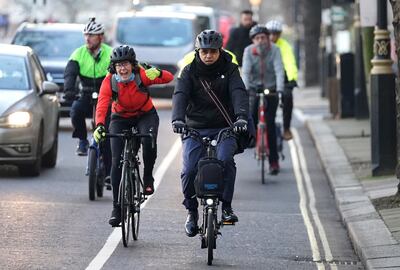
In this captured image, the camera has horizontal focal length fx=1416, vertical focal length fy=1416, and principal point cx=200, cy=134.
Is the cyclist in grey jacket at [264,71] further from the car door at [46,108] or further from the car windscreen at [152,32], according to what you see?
the car windscreen at [152,32]

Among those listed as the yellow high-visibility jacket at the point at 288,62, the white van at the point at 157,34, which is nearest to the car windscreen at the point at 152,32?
the white van at the point at 157,34

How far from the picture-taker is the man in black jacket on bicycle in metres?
11.2

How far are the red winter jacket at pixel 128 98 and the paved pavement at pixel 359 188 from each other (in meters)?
2.16

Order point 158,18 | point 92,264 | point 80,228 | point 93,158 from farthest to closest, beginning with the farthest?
1. point 158,18
2. point 93,158
3. point 80,228
4. point 92,264

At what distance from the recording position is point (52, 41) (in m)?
25.6

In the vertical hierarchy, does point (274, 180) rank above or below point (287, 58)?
below

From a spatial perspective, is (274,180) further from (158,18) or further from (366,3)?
(158,18)

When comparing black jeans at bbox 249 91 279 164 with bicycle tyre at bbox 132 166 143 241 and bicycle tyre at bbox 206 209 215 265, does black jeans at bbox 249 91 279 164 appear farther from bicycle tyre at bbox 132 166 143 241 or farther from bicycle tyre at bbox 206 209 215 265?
bicycle tyre at bbox 206 209 215 265

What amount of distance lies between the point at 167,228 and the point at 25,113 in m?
4.21

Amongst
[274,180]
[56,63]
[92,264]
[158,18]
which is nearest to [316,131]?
[56,63]

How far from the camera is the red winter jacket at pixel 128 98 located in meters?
12.2

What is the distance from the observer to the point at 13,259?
1084cm

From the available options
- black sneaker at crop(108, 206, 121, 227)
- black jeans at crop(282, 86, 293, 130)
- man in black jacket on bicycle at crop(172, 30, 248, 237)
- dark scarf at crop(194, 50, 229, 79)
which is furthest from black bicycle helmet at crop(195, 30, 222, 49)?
black jeans at crop(282, 86, 293, 130)

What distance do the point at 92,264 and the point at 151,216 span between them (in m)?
3.15
